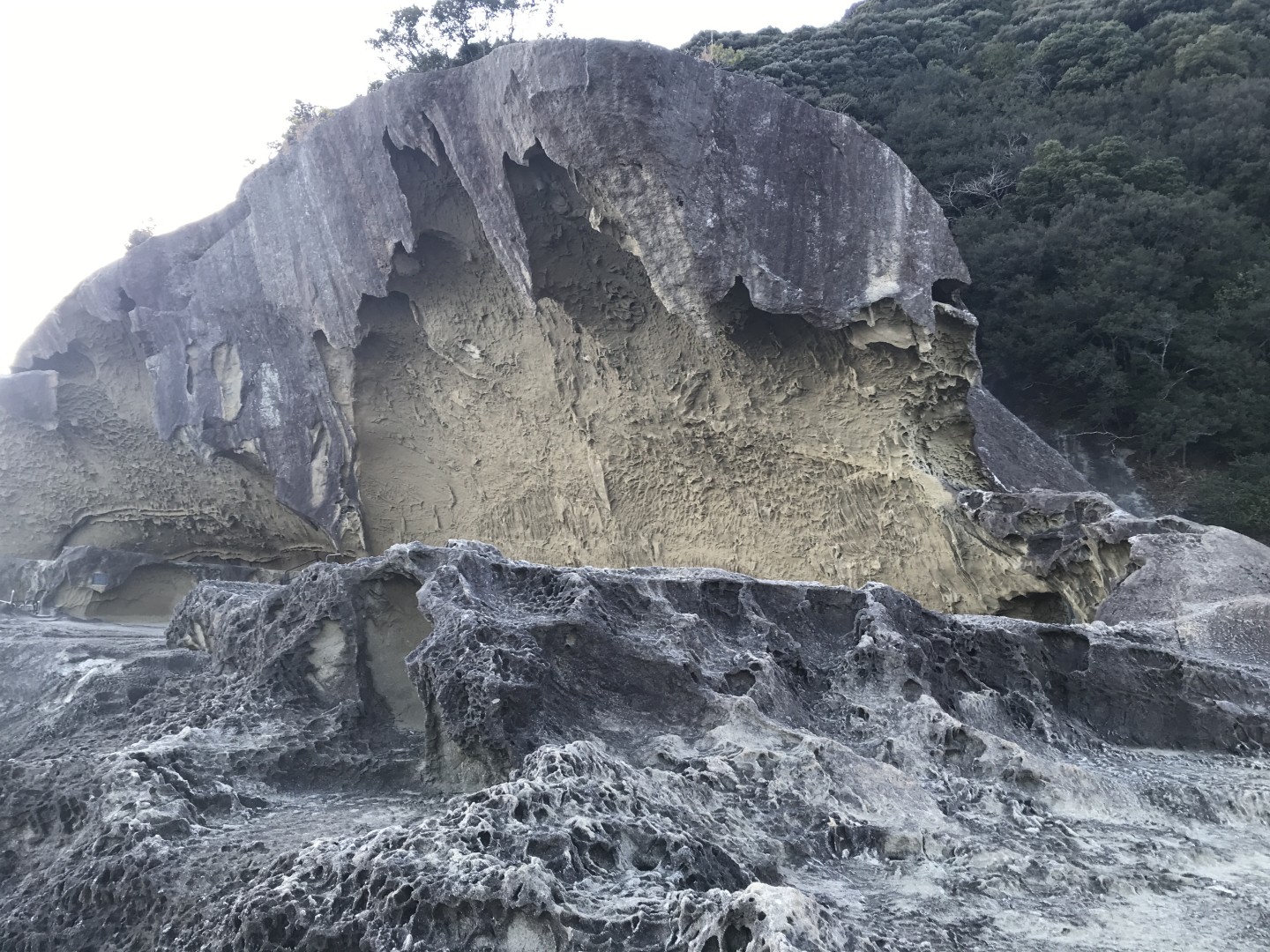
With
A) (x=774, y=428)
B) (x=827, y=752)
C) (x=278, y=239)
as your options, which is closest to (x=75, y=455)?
(x=278, y=239)

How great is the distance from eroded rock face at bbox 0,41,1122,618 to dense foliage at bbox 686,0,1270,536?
284 inches

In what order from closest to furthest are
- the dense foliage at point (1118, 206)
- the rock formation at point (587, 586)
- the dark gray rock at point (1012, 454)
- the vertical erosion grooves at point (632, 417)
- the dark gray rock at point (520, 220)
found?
the rock formation at point (587, 586) < the dark gray rock at point (520, 220) < the vertical erosion grooves at point (632, 417) < the dark gray rock at point (1012, 454) < the dense foliage at point (1118, 206)

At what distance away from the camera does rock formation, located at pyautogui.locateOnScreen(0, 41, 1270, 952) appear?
6.69ft

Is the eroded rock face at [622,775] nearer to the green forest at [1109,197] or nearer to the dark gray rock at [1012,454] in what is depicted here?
the dark gray rock at [1012,454]

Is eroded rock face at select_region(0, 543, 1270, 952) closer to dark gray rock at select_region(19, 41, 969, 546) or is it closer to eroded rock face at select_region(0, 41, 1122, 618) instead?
eroded rock face at select_region(0, 41, 1122, 618)

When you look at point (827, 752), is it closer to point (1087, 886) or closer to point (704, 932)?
point (1087, 886)

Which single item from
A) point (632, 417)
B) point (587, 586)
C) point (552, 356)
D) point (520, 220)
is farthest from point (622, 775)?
point (552, 356)

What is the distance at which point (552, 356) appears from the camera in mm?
7418

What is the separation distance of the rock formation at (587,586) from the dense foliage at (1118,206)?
731cm

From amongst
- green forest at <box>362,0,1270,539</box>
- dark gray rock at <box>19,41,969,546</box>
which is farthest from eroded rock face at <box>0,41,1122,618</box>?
green forest at <box>362,0,1270,539</box>

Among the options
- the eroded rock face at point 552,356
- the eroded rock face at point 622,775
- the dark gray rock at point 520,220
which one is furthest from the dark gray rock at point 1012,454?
the eroded rock face at point 622,775

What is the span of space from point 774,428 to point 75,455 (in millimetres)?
7541

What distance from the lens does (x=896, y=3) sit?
23.7m

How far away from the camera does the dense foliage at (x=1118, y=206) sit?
13016 mm
